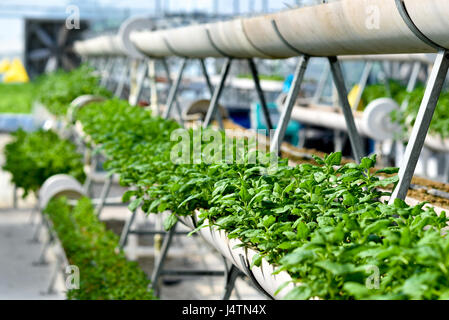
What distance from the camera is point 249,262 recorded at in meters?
2.66

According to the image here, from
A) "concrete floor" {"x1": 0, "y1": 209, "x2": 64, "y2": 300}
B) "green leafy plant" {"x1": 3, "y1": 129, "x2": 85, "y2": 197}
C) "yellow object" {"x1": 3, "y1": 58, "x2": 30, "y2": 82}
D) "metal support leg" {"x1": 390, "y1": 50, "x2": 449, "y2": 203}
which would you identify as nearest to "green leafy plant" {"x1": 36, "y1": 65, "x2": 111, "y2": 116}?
"green leafy plant" {"x1": 3, "y1": 129, "x2": 85, "y2": 197}

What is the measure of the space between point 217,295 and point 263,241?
5485 mm

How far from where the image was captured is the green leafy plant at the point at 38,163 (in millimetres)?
9234

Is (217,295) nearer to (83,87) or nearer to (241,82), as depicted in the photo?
(83,87)

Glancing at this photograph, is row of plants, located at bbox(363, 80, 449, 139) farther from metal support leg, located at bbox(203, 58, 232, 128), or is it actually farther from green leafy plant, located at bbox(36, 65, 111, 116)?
green leafy plant, located at bbox(36, 65, 111, 116)

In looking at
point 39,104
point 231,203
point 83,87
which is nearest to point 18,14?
point 39,104

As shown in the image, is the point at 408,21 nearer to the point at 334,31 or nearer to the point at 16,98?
the point at 334,31

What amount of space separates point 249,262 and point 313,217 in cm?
28

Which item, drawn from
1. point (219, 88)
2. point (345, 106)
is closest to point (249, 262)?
point (345, 106)

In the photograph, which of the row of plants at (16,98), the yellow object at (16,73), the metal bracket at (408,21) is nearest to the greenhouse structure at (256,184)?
the metal bracket at (408,21)

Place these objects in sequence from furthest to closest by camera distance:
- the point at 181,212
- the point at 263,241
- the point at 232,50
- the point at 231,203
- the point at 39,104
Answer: the point at 39,104
the point at 232,50
the point at 181,212
the point at 231,203
the point at 263,241

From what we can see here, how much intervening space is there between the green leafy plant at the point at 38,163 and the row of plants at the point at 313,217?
4.20m

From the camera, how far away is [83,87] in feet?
37.8

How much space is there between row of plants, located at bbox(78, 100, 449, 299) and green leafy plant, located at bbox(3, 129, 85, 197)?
420 centimetres
